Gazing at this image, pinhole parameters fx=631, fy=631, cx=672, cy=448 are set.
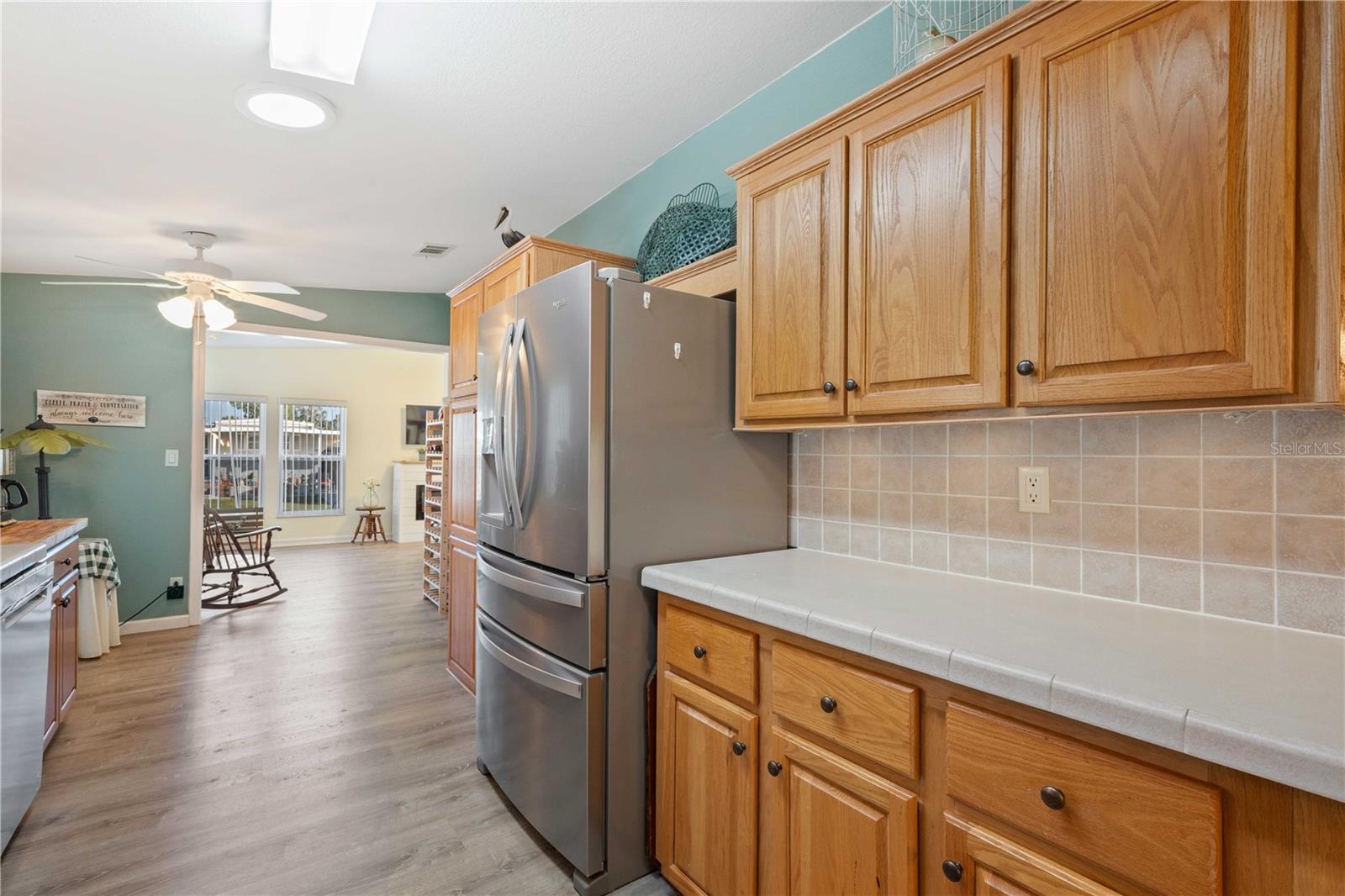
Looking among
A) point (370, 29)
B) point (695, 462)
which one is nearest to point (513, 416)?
point (695, 462)

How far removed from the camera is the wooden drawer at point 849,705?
3.76 feet

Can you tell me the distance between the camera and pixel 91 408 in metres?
4.43

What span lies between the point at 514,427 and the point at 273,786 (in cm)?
170

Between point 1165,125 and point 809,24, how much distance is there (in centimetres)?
135

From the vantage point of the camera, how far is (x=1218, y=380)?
103cm

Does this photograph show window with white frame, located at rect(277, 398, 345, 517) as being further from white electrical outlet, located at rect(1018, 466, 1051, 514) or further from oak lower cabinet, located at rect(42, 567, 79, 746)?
white electrical outlet, located at rect(1018, 466, 1051, 514)

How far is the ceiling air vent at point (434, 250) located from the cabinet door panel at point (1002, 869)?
13.7 feet

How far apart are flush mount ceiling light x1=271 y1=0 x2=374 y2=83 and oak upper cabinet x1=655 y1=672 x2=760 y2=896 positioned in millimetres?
2176

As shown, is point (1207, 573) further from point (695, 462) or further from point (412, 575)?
point (412, 575)

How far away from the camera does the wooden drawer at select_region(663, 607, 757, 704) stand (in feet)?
4.90

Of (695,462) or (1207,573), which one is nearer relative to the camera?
(1207,573)

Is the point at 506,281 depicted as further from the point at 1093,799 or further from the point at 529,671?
the point at 1093,799

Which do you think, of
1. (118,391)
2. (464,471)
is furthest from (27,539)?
(118,391)

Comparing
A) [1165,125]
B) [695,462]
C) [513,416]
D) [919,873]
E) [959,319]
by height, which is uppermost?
[1165,125]
